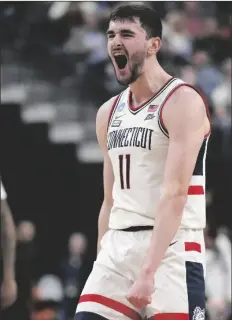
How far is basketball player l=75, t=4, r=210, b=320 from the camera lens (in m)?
4.84

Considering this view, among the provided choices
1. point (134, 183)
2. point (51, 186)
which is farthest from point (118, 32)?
point (51, 186)

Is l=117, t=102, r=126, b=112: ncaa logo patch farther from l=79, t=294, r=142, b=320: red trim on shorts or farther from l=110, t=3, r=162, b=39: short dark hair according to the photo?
l=79, t=294, r=142, b=320: red trim on shorts

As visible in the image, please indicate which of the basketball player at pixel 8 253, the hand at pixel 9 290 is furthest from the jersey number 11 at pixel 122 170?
the hand at pixel 9 290

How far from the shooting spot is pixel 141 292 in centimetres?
463

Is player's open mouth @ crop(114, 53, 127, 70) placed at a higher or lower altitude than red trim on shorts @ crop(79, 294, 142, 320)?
higher

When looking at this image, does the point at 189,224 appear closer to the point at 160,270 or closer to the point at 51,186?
the point at 160,270

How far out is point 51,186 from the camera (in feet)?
46.4

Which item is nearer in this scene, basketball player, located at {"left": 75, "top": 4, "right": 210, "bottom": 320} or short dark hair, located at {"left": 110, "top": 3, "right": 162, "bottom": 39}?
basketball player, located at {"left": 75, "top": 4, "right": 210, "bottom": 320}

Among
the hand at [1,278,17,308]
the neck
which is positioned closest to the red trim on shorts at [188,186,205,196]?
the neck

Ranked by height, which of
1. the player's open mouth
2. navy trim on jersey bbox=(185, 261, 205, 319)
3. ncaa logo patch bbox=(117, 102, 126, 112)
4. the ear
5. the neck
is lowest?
navy trim on jersey bbox=(185, 261, 205, 319)

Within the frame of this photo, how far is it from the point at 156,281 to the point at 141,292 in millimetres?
279

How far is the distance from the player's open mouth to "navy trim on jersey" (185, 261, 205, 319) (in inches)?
42.2

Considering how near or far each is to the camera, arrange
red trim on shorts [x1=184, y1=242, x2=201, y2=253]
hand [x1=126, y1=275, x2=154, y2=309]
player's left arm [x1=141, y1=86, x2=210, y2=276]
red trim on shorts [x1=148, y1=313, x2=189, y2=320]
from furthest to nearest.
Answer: red trim on shorts [x1=184, y1=242, x2=201, y2=253] → red trim on shorts [x1=148, y1=313, x2=189, y2=320] → player's left arm [x1=141, y1=86, x2=210, y2=276] → hand [x1=126, y1=275, x2=154, y2=309]

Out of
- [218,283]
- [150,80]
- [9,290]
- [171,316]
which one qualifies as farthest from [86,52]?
[171,316]
